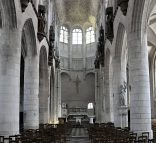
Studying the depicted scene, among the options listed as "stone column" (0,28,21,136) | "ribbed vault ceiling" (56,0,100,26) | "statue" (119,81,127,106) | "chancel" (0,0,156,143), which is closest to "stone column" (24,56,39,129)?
"chancel" (0,0,156,143)

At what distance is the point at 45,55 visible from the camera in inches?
1169

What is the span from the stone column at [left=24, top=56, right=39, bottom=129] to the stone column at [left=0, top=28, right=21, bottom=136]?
20.5ft

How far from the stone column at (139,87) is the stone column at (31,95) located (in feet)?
28.8

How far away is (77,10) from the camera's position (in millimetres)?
45719

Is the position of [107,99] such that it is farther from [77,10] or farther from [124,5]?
[77,10]

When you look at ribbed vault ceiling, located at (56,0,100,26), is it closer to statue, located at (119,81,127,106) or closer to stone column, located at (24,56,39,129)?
stone column, located at (24,56,39,129)

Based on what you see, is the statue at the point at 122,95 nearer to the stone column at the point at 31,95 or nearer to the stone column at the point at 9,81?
the stone column at the point at 31,95

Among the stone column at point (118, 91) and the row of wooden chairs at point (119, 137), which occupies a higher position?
the stone column at point (118, 91)

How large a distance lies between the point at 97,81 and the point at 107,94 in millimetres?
14403

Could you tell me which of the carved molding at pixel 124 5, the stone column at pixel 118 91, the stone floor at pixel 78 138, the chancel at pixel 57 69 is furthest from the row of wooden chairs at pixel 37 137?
the carved molding at pixel 124 5

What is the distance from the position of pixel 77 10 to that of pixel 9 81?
106ft

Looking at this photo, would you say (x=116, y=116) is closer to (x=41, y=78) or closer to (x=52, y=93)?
(x=41, y=78)

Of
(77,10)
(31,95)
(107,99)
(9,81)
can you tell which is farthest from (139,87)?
(77,10)

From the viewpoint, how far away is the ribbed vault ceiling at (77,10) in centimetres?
4250
